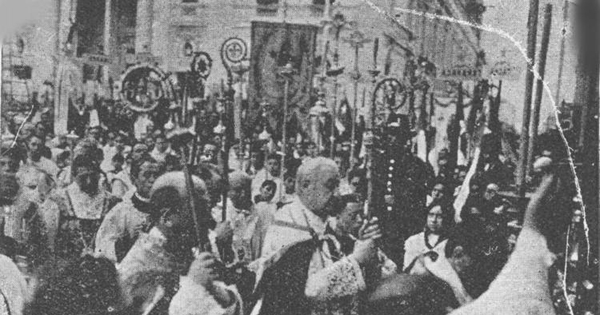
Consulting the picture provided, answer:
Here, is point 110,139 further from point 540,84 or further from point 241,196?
point 540,84

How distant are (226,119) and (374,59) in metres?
0.75

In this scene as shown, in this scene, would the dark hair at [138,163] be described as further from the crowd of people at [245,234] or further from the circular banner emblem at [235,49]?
the circular banner emblem at [235,49]

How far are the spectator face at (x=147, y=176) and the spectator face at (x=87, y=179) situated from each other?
235 mm

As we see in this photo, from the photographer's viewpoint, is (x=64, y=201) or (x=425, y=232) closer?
(x=425, y=232)

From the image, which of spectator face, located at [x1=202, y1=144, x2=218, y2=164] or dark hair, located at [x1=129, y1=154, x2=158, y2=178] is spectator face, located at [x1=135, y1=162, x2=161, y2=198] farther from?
spectator face, located at [x1=202, y1=144, x2=218, y2=164]

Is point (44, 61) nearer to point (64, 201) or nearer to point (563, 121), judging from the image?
point (64, 201)

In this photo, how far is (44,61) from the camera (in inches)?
159

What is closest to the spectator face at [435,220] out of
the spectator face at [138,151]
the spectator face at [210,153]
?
the spectator face at [210,153]

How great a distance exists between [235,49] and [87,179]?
3.14ft

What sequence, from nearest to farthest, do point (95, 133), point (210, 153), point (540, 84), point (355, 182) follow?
point (540, 84), point (355, 182), point (210, 153), point (95, 133)

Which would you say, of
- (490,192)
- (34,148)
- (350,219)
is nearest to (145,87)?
(34,148)

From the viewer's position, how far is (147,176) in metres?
3.97

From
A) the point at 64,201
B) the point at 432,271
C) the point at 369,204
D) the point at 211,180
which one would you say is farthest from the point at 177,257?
the point at 432,271

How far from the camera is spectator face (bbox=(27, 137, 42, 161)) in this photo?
4.09m
